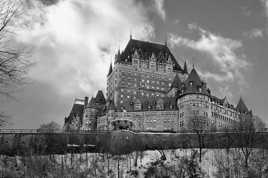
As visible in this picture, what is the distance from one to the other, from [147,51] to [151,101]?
27.0 m

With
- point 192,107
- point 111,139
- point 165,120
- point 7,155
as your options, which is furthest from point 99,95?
point 7,155

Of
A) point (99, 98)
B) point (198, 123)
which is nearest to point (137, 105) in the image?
point (99, 98)

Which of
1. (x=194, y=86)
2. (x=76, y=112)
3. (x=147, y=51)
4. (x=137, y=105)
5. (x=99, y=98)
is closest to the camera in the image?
(x=194, y=86)

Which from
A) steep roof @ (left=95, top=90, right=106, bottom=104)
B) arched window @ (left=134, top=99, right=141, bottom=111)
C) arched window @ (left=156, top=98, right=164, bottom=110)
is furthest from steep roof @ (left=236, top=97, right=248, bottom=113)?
steep roof @ (left=95, top=90, right=106, bottom=104)

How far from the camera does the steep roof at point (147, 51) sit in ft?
402

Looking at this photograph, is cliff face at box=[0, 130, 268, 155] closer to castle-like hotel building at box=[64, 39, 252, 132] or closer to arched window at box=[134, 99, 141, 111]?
castle-like hotel building at box=[64, 39, 252, 132]

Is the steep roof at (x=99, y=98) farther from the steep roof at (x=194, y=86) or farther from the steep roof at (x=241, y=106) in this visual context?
the steep roof at (x=241, y=106)

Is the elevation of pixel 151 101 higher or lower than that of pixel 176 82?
lower

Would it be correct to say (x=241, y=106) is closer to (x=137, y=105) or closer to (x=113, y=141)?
(x=137, y=105)

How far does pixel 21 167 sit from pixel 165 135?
103 feet

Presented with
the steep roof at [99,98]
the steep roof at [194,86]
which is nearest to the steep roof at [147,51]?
the steep roof at [99,98]

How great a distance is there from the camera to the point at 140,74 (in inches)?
4702

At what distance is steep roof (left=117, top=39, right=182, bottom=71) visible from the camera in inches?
4820

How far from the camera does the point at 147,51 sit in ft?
412
